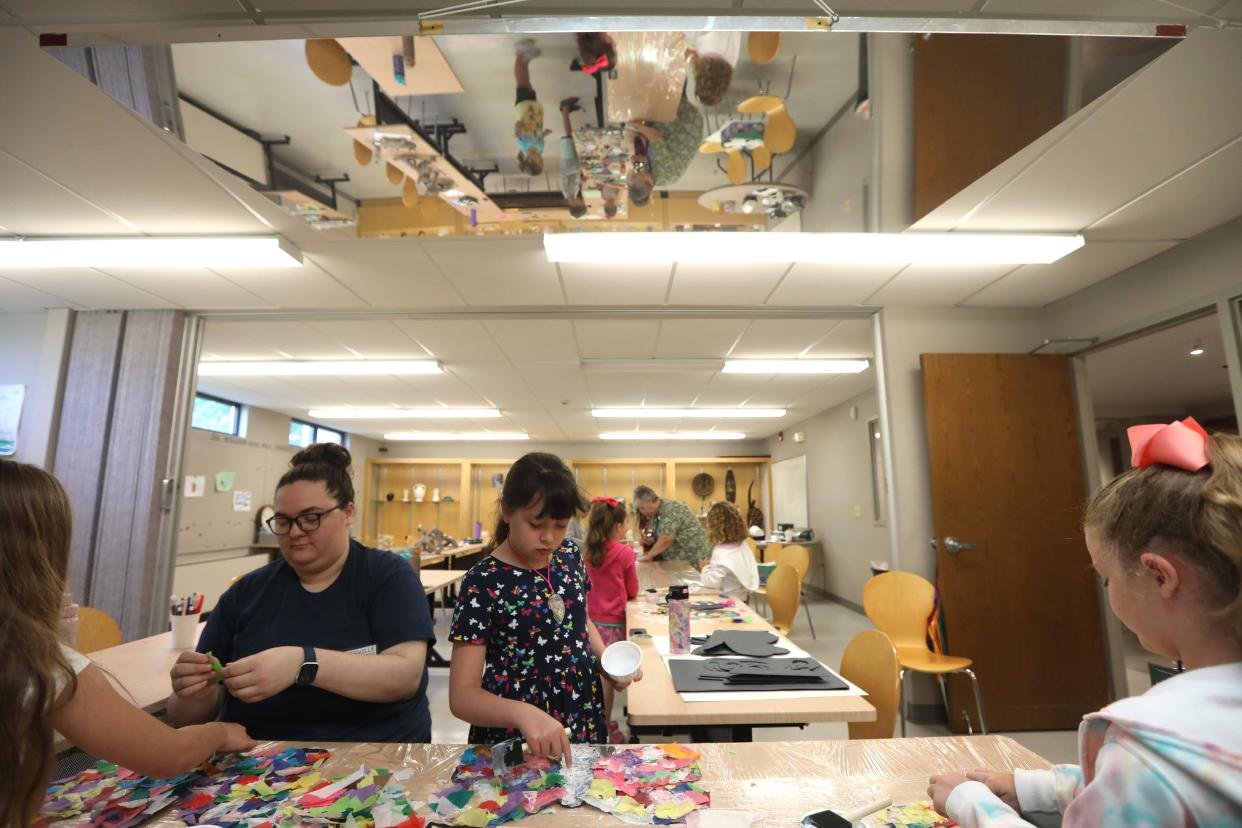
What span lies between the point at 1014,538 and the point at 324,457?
4.36 m

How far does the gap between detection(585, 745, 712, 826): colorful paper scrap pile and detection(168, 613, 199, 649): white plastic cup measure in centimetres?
226

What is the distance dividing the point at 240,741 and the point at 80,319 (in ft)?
15.6

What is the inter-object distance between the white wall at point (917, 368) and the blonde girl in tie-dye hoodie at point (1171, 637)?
3.55 m

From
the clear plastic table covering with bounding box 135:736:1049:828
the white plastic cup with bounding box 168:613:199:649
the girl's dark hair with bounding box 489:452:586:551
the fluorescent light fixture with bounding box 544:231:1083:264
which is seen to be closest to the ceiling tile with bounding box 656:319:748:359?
the fluorescent light fixture with bounding box 544:231:1083:264

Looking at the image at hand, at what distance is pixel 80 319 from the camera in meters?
4.47

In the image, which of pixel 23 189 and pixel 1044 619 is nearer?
pixel 23 189

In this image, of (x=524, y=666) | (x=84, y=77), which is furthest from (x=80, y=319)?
(x=524, y=666)

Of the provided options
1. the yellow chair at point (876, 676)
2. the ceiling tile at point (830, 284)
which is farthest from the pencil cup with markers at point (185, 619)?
the ceiling tile at point (830, 284)

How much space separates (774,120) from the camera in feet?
10.6

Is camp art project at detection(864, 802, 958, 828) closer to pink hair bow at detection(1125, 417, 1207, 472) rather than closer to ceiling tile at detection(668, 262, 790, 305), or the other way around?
pink hair bow at detection(1125, 417, 1207, 472)

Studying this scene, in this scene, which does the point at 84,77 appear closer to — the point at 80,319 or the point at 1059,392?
the point at 80,319

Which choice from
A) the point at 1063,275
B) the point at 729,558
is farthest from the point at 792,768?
the point at 1063,275

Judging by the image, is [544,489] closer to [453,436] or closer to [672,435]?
[672,435]

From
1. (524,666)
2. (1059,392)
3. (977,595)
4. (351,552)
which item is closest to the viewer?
(524,666)
